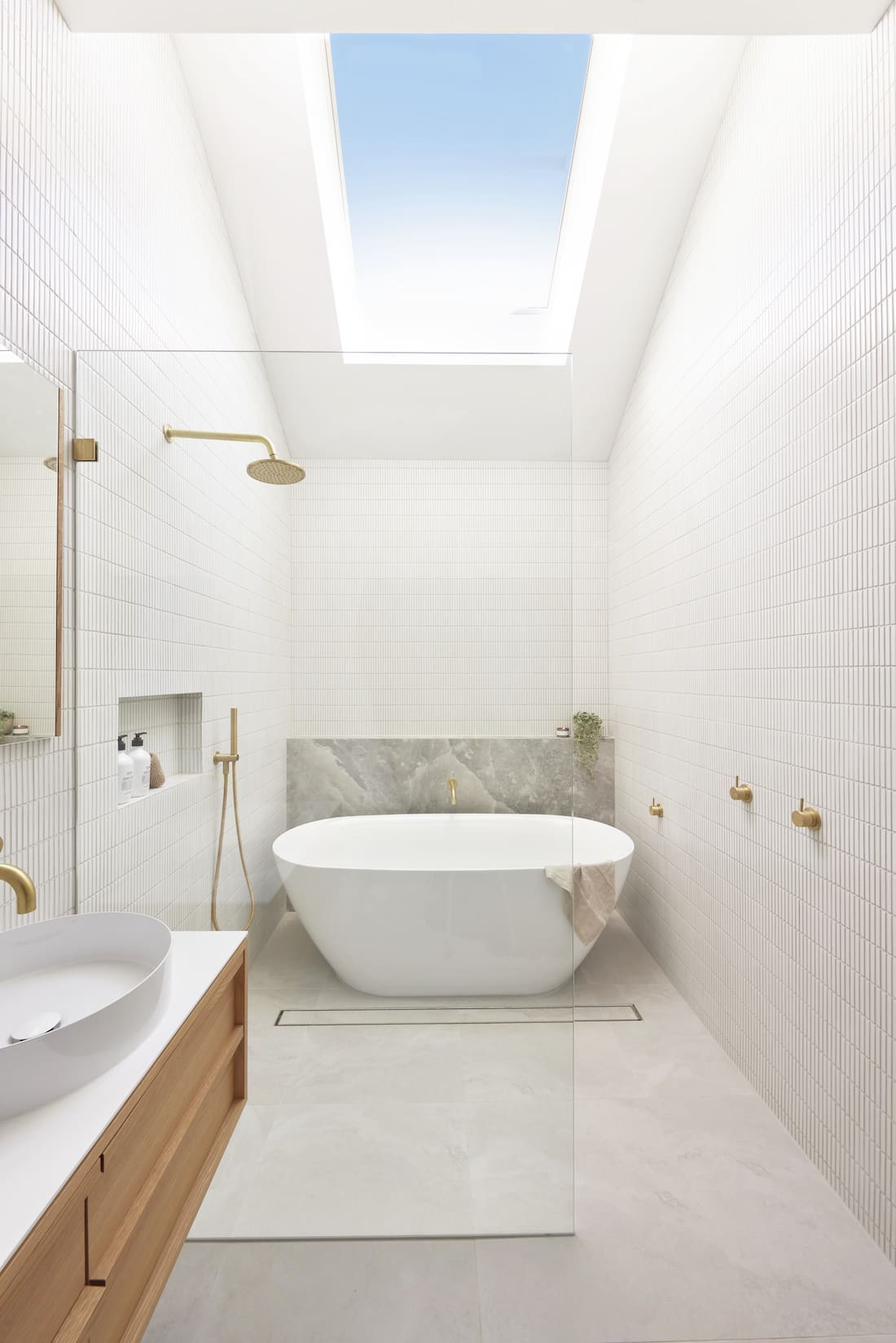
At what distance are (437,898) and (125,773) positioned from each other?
864 mm

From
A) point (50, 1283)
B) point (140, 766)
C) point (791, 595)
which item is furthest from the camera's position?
point (791, 595)

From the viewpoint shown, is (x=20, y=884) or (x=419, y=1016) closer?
(x=20, y=884)

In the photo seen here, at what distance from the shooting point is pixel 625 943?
3664mm

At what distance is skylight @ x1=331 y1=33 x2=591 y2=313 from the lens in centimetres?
247

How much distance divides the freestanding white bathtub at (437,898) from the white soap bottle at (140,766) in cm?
37

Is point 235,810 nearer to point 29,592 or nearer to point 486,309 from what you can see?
point 29,592

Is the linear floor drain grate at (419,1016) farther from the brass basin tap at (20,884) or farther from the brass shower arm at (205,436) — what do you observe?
the brass shower arm at (205,436)

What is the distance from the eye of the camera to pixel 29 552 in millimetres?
1512

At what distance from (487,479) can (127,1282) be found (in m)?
1.72

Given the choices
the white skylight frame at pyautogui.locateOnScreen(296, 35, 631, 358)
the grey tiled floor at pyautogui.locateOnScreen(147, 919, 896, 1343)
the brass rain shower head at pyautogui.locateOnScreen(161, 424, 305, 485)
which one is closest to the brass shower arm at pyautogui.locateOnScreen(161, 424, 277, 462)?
the brass rain shower head at pyautogui.locateOnScreen(161, 424, 305, 485)

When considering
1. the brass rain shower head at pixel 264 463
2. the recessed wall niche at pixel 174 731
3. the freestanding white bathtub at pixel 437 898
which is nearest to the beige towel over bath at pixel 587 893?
the freestanding white bathtub at pixel 437 898

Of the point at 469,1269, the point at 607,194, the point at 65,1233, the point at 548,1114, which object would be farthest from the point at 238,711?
the point at 607,194

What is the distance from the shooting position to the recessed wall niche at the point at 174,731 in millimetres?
1888

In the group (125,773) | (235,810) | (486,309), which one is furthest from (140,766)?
(486,309)
